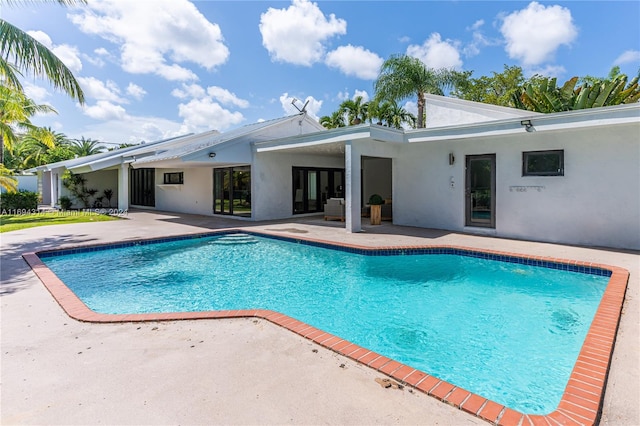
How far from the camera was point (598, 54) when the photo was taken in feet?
78.0

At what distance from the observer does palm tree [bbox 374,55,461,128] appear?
2498cm

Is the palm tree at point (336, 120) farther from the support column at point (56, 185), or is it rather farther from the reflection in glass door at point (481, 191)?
the reflection in glass door at point (481, 191)

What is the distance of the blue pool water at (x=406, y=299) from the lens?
4.15m

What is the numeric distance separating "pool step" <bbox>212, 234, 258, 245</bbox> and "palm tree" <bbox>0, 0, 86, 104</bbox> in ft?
25.0

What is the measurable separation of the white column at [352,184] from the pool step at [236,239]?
352 cm

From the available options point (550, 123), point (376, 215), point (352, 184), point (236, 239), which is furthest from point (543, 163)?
point (236, 239)

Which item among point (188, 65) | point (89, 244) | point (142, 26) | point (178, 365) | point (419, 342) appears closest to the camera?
point (178, 365)

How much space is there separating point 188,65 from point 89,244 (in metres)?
13.5

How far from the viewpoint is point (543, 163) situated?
34.9ft

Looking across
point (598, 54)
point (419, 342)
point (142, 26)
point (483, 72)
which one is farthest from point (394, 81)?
point (419, 342)

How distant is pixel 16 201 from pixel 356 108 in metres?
27.8

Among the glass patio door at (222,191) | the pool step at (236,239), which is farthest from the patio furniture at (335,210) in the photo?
the glass patio door at (222,191)

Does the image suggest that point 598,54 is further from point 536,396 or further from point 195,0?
point 536,396

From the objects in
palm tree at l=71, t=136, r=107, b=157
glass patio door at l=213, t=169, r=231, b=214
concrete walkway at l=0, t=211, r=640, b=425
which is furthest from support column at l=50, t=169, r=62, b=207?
palm tree at l=71, t=136, r=107, b=157
